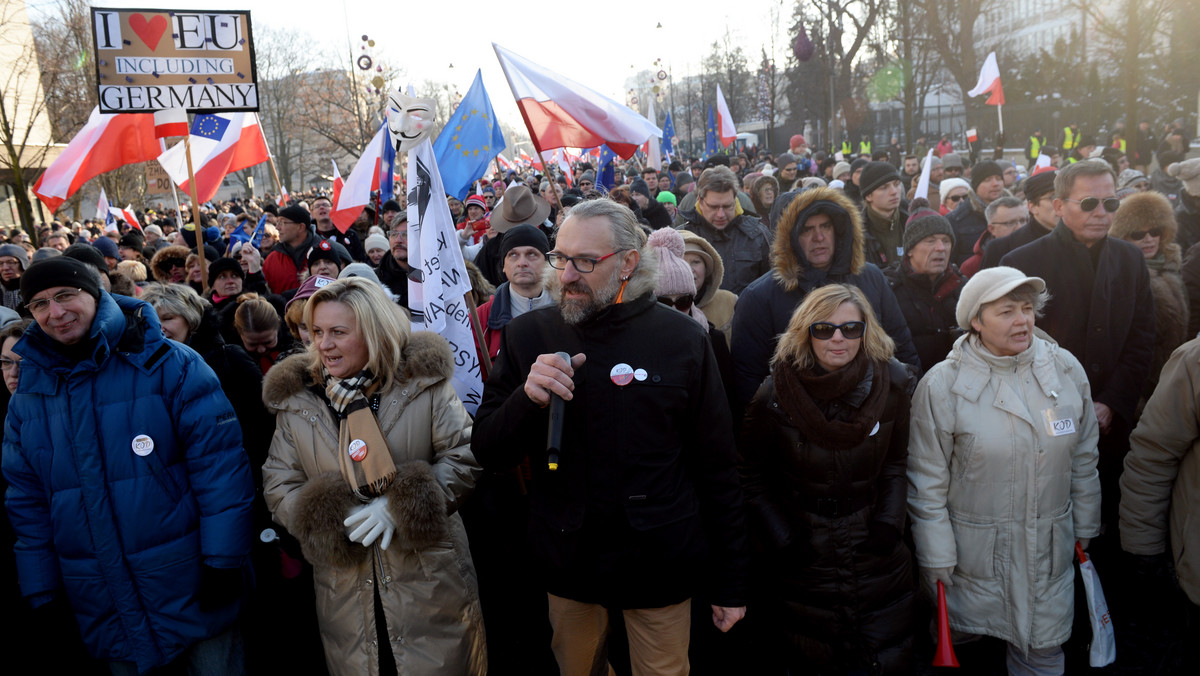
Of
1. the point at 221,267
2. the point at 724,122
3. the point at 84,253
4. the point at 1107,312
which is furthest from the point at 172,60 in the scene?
the point at 724,122

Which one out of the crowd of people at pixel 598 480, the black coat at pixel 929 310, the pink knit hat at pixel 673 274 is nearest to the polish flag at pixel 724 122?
the black coat at pixel 929 310

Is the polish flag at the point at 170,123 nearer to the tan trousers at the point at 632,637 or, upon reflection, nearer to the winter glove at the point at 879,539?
the tan trousers at the point at 632,637

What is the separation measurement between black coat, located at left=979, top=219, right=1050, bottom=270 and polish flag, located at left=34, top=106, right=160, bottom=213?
832 centimetres

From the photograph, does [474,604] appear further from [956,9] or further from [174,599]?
[956,9]

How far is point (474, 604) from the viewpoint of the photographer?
3.08m

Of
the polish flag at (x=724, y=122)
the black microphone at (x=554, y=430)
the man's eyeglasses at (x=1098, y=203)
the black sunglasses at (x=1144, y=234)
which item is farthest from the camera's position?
the polish flag at (x=724, y=122)

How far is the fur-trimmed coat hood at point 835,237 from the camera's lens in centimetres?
393

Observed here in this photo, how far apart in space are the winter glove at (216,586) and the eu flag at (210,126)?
8107mm

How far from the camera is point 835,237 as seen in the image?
13.1 ft

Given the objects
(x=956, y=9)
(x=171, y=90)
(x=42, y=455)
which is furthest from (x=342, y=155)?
(x=42, y=455)

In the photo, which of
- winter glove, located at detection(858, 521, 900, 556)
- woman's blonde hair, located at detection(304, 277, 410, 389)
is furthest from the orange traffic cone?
woman's blonde hair, located at detection(304, 277, 410, 389)

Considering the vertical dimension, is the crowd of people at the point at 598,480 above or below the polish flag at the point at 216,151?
below

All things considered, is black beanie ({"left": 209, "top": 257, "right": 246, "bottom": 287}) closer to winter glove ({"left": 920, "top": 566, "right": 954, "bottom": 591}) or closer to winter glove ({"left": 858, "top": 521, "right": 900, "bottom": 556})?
winter glove ({"left": 858, "top": 521, "right": 900, "bottom": 556})

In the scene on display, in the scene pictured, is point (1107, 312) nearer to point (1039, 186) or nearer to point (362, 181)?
point (1039, 186)
